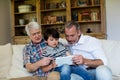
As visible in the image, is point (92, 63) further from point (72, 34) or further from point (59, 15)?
point (59, 15)

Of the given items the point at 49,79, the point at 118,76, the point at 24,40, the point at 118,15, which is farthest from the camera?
the point at 24,40

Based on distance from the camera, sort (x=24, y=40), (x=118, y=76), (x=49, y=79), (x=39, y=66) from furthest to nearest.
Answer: (x=24, y=40) < (x=118, y=76) < (x=39, y=66) < (x=49, y=79)

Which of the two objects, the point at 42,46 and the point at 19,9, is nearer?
the point at 42,46

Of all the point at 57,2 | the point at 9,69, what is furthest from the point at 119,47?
the point at 57,2

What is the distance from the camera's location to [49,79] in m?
1.99

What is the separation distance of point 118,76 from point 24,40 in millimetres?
3172

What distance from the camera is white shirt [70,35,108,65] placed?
225 centimetres

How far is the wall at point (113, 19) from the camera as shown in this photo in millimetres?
4613

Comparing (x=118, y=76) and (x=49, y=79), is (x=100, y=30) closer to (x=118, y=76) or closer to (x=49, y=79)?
(x=118, y=76)

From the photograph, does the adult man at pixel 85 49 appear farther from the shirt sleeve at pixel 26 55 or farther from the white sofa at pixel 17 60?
the shirt sleeve at pixel 26 55

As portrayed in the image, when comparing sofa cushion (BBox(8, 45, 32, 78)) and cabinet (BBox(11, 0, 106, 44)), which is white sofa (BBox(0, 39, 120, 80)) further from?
cabinet (BBox(11, 0, 106, 44))

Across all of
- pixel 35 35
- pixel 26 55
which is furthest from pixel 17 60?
pixel 35 35

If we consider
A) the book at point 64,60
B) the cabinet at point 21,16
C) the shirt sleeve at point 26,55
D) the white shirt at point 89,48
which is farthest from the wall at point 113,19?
the book at point 64,60

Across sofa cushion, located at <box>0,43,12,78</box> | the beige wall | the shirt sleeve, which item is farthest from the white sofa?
the beige wall
